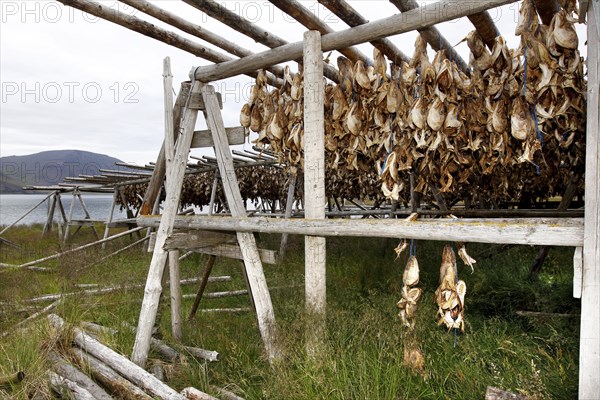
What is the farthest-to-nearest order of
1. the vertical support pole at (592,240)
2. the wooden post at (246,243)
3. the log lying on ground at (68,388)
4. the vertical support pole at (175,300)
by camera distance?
1. the vertical support pole at (175,300)
2. the wooden post at (246,243)
3. the log lying on ground at (68,388)
4. the vertical support pole at (592,240)

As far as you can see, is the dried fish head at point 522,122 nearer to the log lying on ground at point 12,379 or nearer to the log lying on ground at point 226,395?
the log lying on ground at point 226,395

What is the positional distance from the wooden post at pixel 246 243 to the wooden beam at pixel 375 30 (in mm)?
460

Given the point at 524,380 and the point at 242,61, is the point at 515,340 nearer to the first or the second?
the point at 524,380

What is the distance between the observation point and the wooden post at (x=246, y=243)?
396 cm

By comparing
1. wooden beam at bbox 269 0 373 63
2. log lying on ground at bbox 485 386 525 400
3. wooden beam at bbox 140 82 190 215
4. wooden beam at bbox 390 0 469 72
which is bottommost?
log lying on ground at bbox 485 386 525 400

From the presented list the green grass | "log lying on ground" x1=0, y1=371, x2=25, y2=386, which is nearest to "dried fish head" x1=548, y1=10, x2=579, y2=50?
the green grass

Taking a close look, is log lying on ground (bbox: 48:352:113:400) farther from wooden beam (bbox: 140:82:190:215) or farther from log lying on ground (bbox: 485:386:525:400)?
log lying on ground (bbox: 485:386:525:400)

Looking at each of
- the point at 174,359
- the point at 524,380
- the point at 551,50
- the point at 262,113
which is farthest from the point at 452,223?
the point at 174,359

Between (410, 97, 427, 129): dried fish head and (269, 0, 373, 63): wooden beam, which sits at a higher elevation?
(269, 0, 373, 63): wooden beam

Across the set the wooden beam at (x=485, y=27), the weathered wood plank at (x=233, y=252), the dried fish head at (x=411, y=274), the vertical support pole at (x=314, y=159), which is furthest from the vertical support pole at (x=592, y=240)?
the weathered wood plank at (x=233, y=252)

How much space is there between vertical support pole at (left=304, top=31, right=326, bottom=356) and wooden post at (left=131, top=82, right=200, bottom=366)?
1.68 m

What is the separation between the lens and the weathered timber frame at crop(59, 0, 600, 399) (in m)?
2.45

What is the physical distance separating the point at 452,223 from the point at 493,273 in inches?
157

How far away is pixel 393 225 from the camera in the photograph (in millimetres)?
3170
